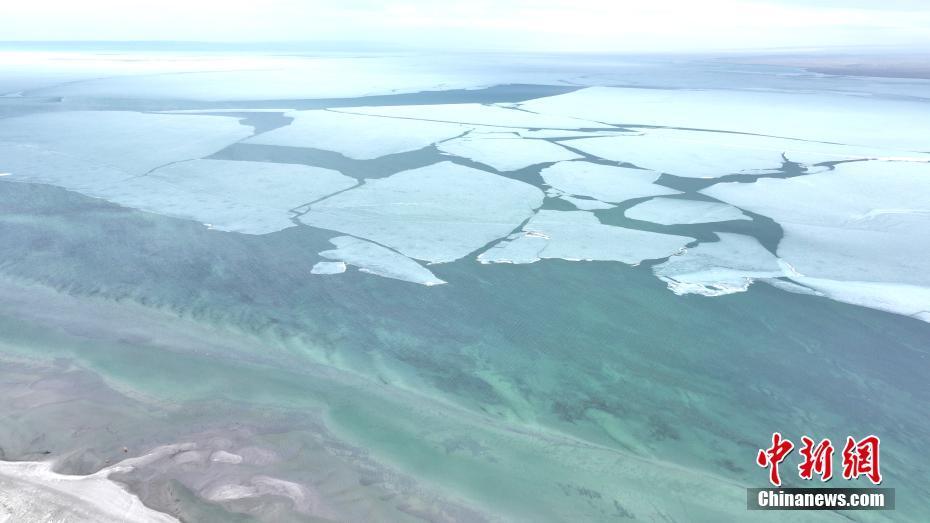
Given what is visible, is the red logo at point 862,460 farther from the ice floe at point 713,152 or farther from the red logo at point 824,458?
the ice floe at point 713,152

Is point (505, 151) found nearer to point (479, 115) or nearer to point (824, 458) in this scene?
point (479, 115)

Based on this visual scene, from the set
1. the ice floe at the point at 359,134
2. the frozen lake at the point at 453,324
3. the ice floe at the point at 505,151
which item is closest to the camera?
the frozen lake at the point at 453,324

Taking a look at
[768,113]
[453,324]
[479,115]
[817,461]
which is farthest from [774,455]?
[768,113]

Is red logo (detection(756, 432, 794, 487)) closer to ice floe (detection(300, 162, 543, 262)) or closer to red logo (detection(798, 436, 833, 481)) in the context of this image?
red logo (detection(798, 436, 833, 481))

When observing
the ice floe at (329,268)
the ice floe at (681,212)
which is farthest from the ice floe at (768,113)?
the ice floe at (329,268)

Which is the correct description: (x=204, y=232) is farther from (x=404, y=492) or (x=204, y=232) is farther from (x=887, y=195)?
(x=887, y=195)

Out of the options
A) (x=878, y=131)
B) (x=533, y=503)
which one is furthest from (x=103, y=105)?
(x=878, y=131)
